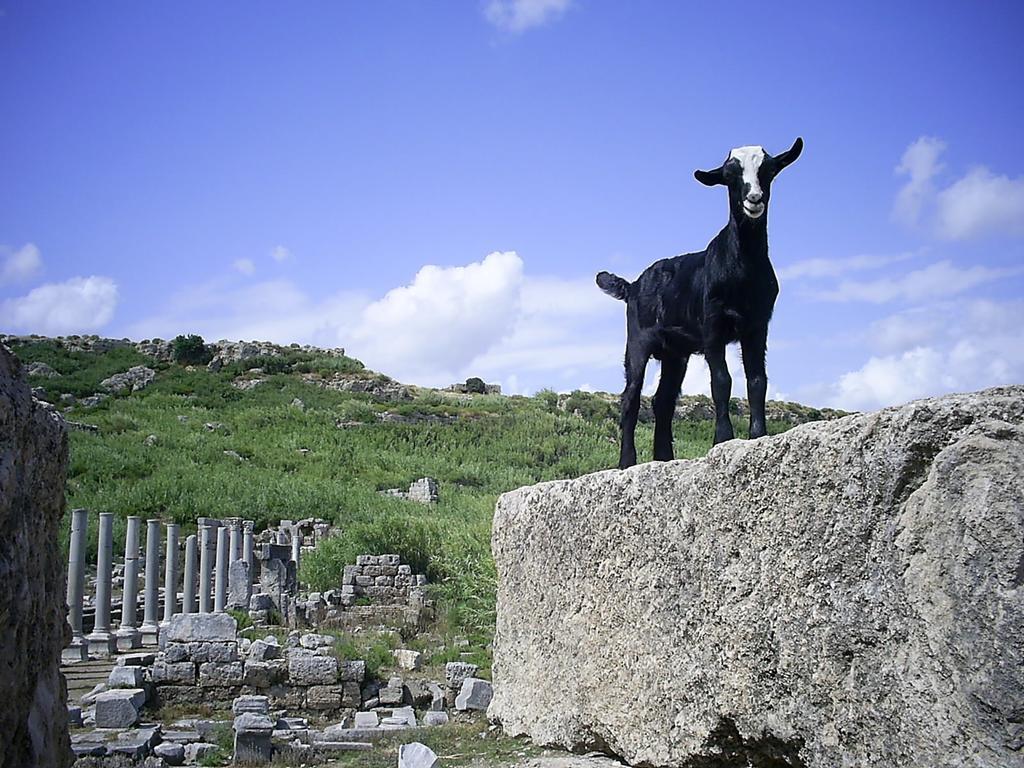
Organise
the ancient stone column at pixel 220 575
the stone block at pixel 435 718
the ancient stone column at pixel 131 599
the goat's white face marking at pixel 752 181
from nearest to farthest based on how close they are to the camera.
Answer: the goat's white face marking at pixel 752 181 → the stone block at pixel 435 718 → the ancient stone column at pixel 131 599 → the ancient stone column at pixel 220 575

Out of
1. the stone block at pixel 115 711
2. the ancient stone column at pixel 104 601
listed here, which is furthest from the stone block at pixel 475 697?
the ancient stone column at pixel 104 601

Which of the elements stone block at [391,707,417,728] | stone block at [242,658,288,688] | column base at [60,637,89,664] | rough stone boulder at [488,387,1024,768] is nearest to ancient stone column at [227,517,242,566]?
column base at [60,637,89,664]

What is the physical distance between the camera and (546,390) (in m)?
53.9

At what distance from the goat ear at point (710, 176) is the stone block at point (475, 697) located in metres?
6.06

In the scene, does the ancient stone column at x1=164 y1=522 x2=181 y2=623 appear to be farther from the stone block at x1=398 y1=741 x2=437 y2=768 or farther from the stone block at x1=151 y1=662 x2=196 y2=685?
the stone block at x1=398 y1=741 x2=437 y2=768

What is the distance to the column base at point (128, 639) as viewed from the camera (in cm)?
1520

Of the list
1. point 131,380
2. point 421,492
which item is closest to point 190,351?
point 131,380

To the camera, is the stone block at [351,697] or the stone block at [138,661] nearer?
the stone block at [351,697]

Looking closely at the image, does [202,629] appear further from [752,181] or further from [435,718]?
[752,181]

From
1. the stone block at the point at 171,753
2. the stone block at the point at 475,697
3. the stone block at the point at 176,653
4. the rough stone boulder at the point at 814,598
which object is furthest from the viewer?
the stone block at the point at 176,653

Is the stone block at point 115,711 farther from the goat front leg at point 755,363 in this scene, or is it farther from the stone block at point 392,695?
the goat front leg at point 755,363

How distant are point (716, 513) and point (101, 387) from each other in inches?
1912

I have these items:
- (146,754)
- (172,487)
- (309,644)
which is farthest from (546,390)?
(146,754)

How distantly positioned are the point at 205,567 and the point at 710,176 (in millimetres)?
17045
